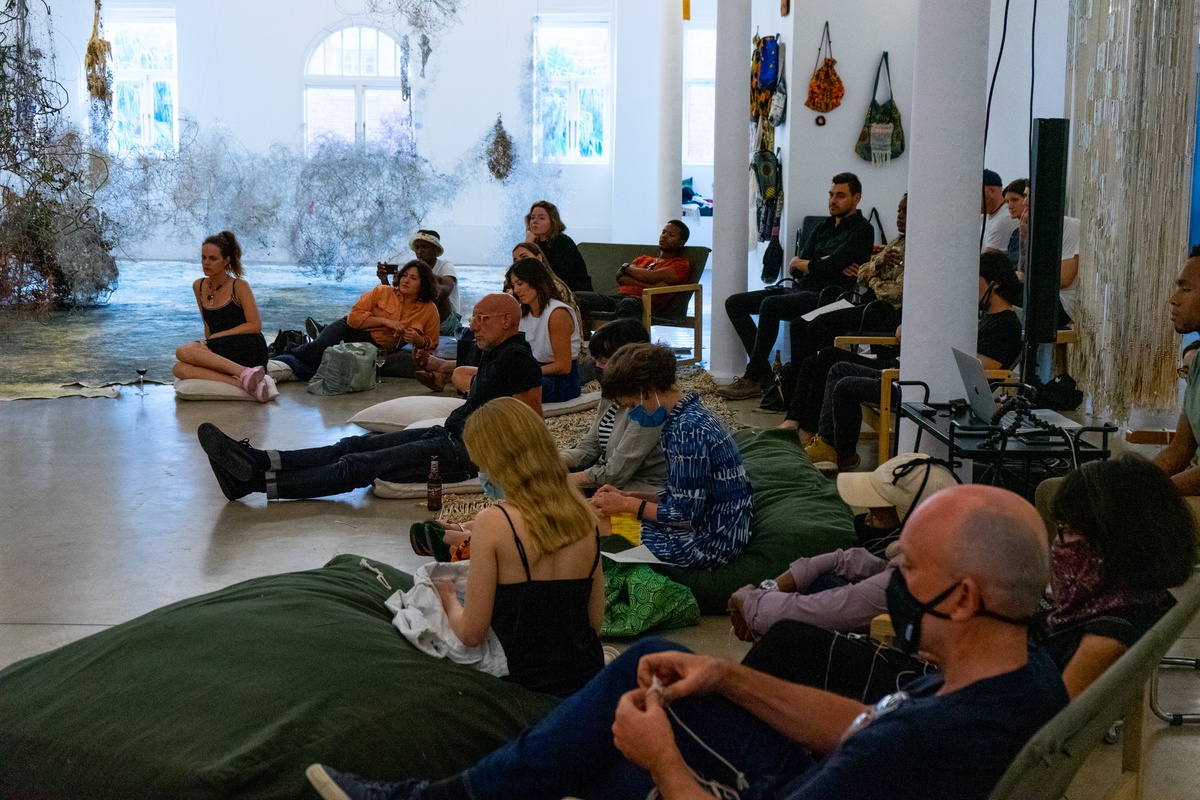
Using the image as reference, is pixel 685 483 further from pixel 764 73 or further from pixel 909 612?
pixel 764 73

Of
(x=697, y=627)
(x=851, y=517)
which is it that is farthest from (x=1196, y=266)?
(x=697, y=627)

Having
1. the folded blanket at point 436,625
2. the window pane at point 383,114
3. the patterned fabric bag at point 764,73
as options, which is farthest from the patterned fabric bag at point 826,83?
the folded blanket at point 436,625

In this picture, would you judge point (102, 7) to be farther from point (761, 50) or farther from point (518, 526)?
point (518, 526)

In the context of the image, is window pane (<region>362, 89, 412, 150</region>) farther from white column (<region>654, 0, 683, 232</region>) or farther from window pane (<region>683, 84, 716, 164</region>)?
window pane (<region>683, 84, 716, 164</region>)

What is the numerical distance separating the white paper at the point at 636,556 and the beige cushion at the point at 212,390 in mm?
4765

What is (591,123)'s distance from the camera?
46.3 ft

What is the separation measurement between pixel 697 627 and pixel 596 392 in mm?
4215

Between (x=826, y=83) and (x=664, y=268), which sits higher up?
(x=826, y=83)

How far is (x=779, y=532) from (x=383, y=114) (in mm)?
9855

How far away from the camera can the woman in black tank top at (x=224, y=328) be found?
852cm

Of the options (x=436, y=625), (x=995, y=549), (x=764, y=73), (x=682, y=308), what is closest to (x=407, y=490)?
(x=436, y=625)

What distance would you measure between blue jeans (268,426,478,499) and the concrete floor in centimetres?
11

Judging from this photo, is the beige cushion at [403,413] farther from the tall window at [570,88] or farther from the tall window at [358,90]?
the tall window at [570,88]

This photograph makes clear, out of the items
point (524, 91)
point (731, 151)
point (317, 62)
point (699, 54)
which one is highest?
point (699, 54)
